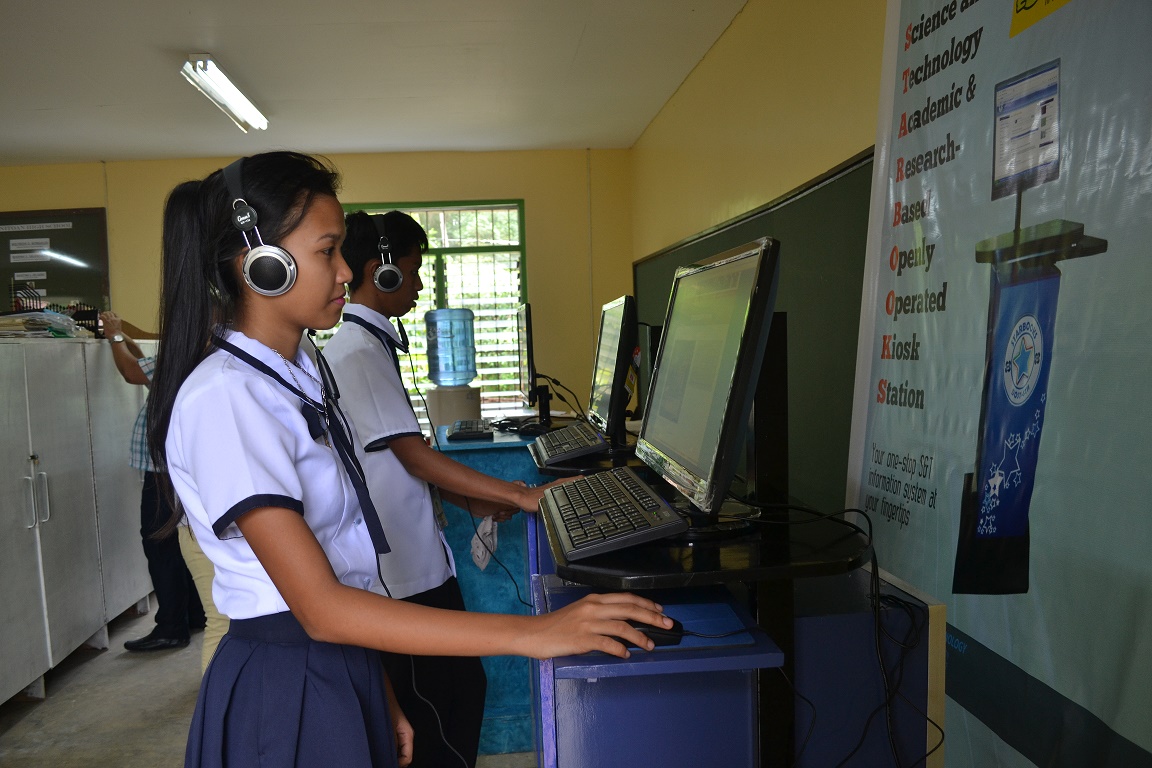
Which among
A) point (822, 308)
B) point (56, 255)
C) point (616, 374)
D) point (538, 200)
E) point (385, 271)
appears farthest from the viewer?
point (538, 200)

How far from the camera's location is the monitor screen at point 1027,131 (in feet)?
4.17

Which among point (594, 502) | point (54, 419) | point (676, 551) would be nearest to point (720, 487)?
point (676, 551)

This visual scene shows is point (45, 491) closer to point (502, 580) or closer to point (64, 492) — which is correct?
point (64, 492)

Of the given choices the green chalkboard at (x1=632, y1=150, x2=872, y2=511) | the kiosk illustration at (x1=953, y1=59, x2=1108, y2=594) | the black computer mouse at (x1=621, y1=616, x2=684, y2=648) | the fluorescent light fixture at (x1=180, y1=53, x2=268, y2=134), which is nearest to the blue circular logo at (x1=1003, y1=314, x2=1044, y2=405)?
the kiosk illustration at (x1=953, y1=59, x2=1108, y2=594)

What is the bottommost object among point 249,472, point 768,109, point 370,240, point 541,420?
point 541,420

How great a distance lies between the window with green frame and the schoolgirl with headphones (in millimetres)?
5685

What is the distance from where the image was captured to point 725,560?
939mm

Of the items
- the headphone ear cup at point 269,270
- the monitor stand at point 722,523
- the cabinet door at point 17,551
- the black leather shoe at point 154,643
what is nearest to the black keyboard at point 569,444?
the monitor stand at point 722,523

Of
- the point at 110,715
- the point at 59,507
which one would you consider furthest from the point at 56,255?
the point at 110,715

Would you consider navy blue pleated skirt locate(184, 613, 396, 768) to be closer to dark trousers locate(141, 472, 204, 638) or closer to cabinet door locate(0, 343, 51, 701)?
cabinet door locate(0, 343, 51, 701)

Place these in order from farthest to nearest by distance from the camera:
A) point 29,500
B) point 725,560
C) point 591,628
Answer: point 29,500 < point 725,560 < point 591,628

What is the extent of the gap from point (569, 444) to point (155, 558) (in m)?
2.53

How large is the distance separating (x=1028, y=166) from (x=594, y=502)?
921mm

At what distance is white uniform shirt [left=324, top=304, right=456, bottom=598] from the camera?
1.72 meters
